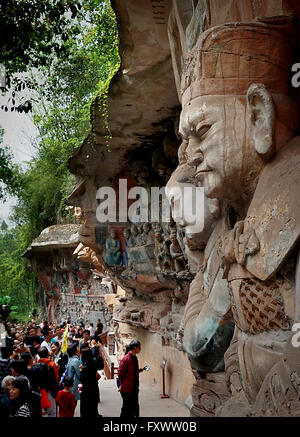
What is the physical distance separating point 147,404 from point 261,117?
22.2ft

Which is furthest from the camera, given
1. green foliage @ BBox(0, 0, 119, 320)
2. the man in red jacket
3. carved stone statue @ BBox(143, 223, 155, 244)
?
green foliage @ BBox(0, 0, 119, 320)

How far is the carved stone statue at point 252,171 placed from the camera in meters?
2.41

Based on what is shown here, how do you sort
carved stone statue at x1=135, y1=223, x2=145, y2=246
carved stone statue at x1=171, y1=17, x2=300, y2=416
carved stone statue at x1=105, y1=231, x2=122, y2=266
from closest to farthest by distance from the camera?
carved stone statue at x1=171, y1=17, x2=300, y2=416, carved stone statue at x1=135, y1=223, x2=145, y2=246, carved stone statue at x1=105, y1=231, x2=122, y2=266

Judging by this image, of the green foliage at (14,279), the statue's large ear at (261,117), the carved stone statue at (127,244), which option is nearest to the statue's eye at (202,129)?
the statue's large ear at (261,117)

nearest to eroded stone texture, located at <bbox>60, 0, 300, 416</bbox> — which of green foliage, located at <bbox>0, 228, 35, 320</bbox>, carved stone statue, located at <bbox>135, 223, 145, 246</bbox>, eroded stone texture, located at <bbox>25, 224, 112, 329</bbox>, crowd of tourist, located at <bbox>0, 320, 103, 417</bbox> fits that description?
crowd of tourist, located at <bbox>0, 320, 103, 417</bbox>

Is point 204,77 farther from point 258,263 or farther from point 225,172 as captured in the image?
point 258,263

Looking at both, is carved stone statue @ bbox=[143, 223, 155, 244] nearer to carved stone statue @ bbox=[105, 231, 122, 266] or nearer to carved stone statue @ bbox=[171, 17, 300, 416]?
carved stone statue @ bbox=[105, 231, 122, 266]

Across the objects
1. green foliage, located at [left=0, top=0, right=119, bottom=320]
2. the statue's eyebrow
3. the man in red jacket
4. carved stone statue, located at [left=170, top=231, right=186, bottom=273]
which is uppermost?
green foliage, located at [left=0, top=0, right=119, bottom=320]

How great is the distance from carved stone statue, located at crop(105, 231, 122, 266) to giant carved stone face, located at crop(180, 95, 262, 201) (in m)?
8.15

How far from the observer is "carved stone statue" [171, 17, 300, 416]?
2410mm

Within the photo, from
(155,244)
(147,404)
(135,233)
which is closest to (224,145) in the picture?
(155,244)

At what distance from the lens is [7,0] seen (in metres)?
5.83

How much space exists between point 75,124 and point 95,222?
8815 millimetres

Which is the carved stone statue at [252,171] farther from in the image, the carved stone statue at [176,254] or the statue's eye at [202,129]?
the carved stone statue at [176,254]
